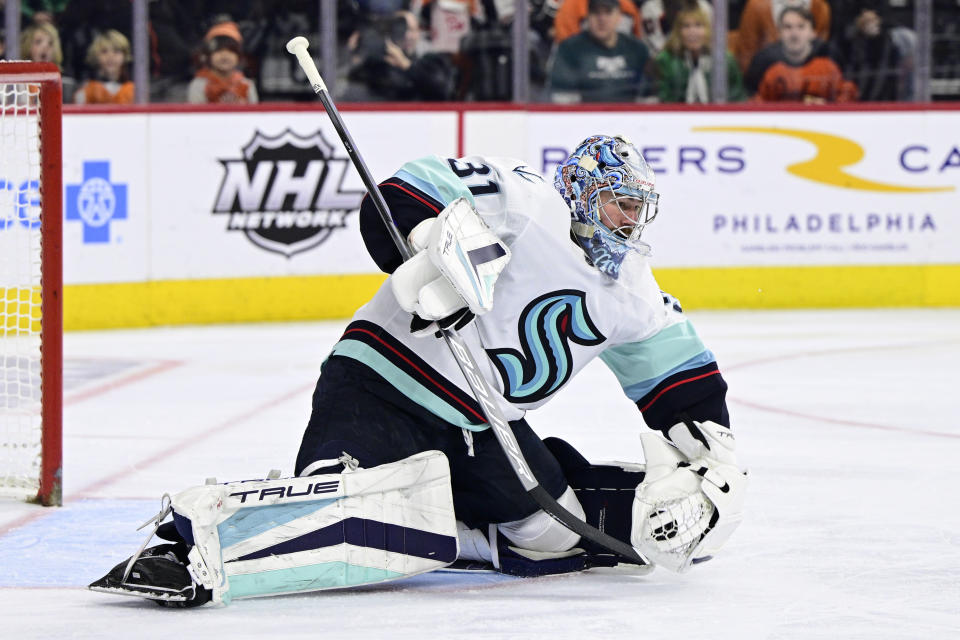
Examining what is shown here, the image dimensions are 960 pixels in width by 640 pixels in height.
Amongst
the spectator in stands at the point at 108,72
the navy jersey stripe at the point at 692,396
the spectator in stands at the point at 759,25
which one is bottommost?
the navy jersey stripe at the point at 692,396

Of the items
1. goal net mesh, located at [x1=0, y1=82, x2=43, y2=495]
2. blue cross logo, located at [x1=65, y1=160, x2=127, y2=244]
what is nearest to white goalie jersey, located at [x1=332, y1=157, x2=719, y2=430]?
goal net mesh, located at [x1=0, y1=82, x2=43, y2=495]

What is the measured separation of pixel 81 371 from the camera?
18.9 feet

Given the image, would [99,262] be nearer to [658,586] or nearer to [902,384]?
[902,384]

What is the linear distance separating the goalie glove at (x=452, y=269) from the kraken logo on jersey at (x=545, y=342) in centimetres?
19

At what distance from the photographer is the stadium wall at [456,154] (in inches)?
272

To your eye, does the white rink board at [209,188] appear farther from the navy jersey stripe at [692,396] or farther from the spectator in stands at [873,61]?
the navy jersey stripe at [692,396]

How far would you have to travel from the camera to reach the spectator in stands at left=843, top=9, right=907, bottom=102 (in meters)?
7.93

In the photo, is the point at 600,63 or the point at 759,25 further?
the point at 759,25

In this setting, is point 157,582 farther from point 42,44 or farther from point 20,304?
point 42,44

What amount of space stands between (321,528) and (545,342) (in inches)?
20.9

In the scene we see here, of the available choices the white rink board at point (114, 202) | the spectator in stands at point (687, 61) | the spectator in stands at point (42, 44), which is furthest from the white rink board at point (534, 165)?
the spectator in stands at point (42, 44)

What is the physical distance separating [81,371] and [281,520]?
328cm

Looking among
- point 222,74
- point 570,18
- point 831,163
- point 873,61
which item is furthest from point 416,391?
point 873,61

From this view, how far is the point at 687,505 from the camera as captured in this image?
286 centimetres
